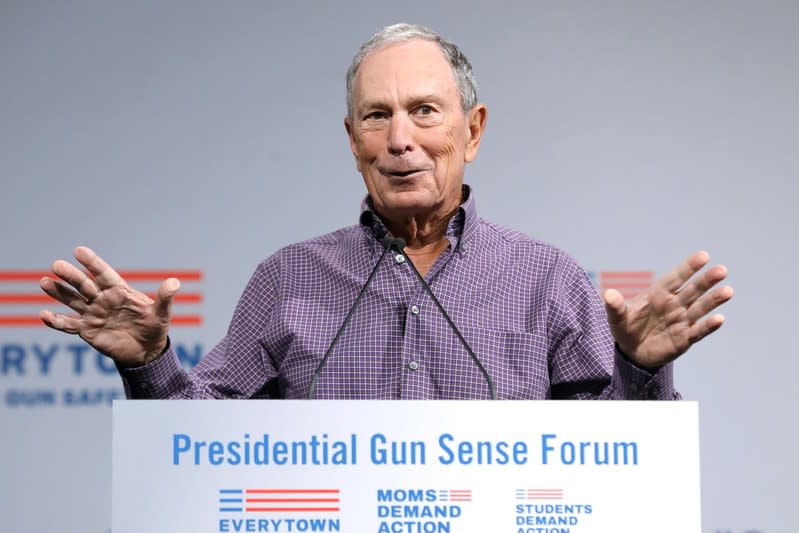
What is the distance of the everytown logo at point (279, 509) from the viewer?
4.00 ft

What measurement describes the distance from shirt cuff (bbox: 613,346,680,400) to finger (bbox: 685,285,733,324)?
0.10 m

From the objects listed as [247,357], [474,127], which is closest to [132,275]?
[247,357]

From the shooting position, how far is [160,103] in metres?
3.08

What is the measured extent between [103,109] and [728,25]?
192 cm

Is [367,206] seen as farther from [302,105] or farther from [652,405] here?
[302,105]

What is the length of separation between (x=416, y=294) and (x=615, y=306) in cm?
55

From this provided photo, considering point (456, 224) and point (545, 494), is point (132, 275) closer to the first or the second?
point (456, 224)

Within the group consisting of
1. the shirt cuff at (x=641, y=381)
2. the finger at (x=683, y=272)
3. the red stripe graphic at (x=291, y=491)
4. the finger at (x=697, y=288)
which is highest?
the finger at (x=683, y=272)

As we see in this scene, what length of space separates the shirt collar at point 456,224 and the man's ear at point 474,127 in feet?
0.27

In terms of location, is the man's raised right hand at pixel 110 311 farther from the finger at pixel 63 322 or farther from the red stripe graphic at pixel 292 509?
the red stripe graphic at pixel 292 509

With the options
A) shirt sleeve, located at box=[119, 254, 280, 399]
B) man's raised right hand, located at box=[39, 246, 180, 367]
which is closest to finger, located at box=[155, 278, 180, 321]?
man's raised right hand, located at box=[39, 246, 180, 367]

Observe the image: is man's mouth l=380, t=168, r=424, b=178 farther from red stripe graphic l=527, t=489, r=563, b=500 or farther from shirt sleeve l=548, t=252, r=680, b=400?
red stripe graphic l=527, t=489, r=563, b=500

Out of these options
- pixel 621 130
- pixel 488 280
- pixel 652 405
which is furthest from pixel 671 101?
pixel 652 405

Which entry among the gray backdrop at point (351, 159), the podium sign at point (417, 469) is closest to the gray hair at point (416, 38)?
the podium sign at point (417, 469)
